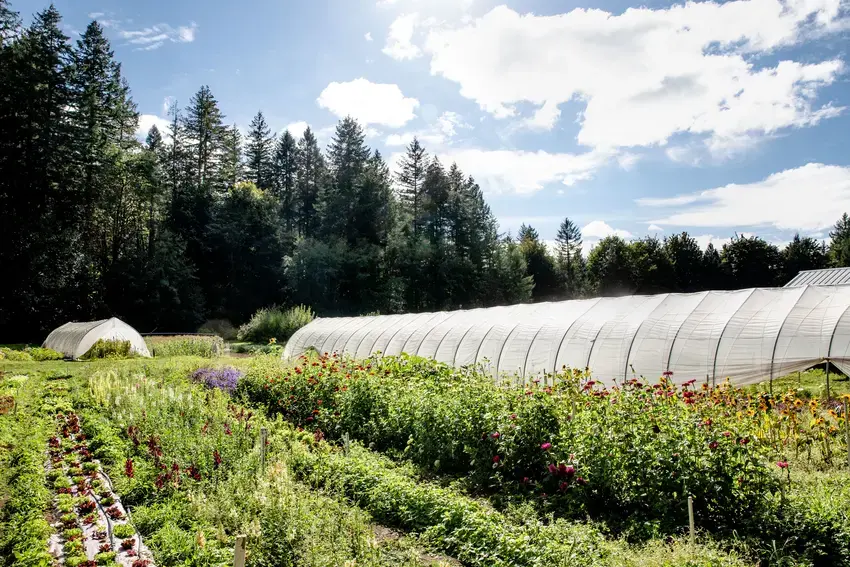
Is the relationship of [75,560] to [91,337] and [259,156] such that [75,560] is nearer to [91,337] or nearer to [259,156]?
[91,337]

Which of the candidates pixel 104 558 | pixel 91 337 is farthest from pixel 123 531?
pixel 91 337

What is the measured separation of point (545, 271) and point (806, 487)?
48.5 metres

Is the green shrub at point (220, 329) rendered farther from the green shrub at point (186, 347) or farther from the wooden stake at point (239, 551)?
the wooden stake at point (239, 551)

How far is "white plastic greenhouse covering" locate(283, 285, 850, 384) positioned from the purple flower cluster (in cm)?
479

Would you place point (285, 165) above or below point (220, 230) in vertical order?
above

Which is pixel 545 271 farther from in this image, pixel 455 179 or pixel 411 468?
pixel 411 468

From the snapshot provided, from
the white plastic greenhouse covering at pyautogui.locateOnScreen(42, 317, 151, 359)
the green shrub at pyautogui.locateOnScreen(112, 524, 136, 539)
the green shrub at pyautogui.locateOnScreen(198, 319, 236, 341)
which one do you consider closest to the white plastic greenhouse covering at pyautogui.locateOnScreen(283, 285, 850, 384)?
the green shrub at pyautogui.locateOnScreen(112, 524, 136, 539)

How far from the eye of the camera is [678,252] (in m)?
50.2

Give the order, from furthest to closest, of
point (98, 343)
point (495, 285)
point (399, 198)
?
point (399, 198) < point (495, 285) < point (98, 343)

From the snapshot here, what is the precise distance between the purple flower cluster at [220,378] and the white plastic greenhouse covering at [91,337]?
369 inches

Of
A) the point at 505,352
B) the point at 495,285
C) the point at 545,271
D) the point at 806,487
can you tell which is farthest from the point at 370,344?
the point at 545,271

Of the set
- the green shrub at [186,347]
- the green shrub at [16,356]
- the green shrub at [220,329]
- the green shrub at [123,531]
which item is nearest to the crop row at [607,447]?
the green shrub at [123,531]

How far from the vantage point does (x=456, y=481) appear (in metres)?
6.60

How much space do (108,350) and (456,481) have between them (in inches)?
743
